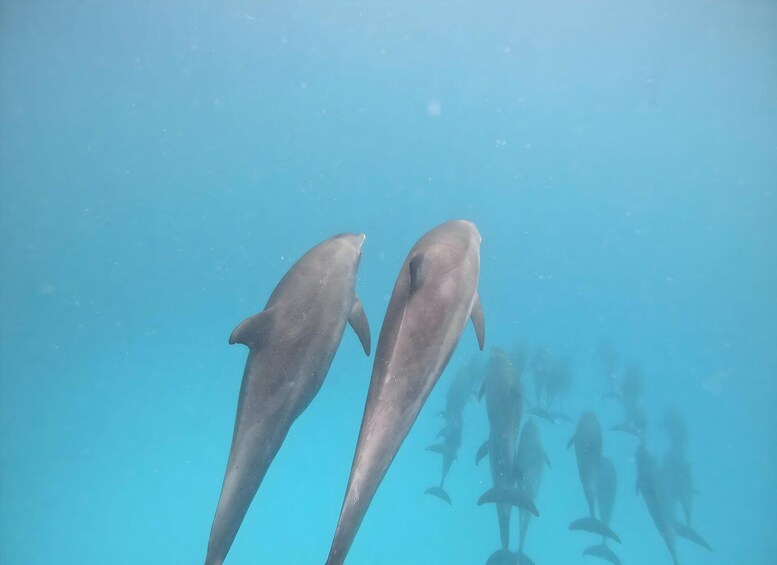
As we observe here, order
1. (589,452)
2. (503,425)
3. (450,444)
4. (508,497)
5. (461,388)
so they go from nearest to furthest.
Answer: (503,425) < (508,497) < (589,452) < (450,444) < (461,388)

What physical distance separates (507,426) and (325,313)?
210 inches

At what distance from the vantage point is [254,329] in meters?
4.06

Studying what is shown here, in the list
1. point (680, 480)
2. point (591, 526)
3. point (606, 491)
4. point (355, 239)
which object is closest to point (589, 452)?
point (591, 526)

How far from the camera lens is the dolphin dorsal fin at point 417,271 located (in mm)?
3764

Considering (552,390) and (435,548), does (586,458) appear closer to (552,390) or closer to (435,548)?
(552,390)

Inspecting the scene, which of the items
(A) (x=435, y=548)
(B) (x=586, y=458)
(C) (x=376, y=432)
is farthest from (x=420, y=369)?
(A) (x=435, y=548)

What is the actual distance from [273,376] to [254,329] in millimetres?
383

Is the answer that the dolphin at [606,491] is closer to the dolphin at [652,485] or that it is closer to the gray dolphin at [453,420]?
the dolphin at [652,485]

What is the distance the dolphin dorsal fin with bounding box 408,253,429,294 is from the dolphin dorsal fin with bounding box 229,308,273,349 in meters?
1.15

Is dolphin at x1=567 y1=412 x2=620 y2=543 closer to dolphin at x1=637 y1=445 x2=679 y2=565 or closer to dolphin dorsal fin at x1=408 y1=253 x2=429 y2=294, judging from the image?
dolphin at x1=637 y1=445 x2=679 y2=565

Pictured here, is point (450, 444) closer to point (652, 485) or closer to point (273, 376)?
point (652, 485)

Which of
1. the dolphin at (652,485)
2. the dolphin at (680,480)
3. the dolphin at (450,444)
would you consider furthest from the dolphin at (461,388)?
the dolphin at (680,480)

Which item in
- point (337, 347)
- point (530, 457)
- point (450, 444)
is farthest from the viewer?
point (450, 444)

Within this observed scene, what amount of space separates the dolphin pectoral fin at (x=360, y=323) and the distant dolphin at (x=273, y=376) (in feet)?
1.57
